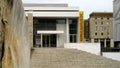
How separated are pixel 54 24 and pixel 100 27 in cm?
4982

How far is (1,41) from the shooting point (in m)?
→ 2.97

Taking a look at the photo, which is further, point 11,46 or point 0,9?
point 11,46

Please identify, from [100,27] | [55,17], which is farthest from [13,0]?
[100,27]

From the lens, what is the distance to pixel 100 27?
92.1 meters

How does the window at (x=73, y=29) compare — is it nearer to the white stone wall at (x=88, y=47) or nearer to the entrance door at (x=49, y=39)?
the entrance door at (x=49, y=39)

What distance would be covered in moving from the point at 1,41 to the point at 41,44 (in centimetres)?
4120

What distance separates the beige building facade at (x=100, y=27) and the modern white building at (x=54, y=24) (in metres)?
44.7

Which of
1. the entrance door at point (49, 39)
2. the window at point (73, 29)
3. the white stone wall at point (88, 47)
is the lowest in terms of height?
the white stone wall at point (88, 47)

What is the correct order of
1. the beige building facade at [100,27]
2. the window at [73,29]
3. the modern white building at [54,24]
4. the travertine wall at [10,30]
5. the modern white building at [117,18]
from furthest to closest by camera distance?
the beige building facade at [100,27], the modern white building at [117,18], the window at [73,29], the modern white building at [54,24], the travertine wall at [10,30]

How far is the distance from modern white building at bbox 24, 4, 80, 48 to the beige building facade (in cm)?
4470

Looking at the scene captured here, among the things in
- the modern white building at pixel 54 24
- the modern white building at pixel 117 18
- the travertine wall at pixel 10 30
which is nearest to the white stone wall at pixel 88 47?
the modern white building at pixel 54 24

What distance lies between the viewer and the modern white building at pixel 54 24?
42.8 m

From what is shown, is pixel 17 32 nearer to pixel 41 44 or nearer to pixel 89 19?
pixel 41 44

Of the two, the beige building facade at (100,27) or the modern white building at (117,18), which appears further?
the beige building facade at (100,27)
